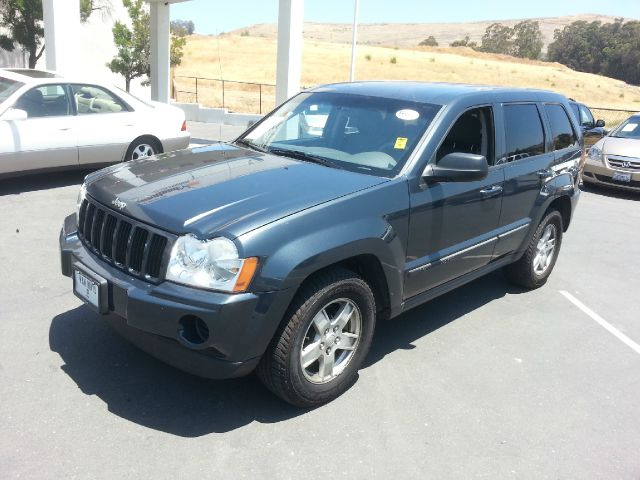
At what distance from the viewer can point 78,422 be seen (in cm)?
321

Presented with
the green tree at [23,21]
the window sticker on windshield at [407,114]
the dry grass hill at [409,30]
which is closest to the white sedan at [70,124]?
the window sticker on windshield at [407,114]

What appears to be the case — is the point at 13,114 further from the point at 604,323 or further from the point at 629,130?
the point at 629,130

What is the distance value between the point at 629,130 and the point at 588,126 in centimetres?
180

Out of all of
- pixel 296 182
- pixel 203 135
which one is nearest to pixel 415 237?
pixel 296 182

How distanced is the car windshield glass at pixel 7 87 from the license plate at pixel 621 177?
973cm

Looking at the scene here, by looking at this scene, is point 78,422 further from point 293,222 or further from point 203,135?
point 203,135

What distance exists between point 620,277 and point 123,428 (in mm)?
5329

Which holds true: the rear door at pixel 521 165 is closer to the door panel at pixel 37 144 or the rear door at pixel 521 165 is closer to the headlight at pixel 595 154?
the door panel at pixel 37 144

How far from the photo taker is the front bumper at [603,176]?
1085 centimetres

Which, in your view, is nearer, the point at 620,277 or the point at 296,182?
the point at 296,182

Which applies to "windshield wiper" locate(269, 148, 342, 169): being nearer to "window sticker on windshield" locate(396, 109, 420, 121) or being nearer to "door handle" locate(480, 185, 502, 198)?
"window sticker on windshield" locate(396, 109, 420, 121)

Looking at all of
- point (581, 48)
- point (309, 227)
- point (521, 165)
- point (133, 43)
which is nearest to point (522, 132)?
point (521, 165)

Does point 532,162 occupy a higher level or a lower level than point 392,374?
higher

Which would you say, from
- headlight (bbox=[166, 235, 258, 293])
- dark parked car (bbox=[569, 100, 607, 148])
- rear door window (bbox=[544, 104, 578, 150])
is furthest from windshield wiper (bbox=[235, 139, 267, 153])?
dark parked car (bbox=[569, 100, 607, 148])
